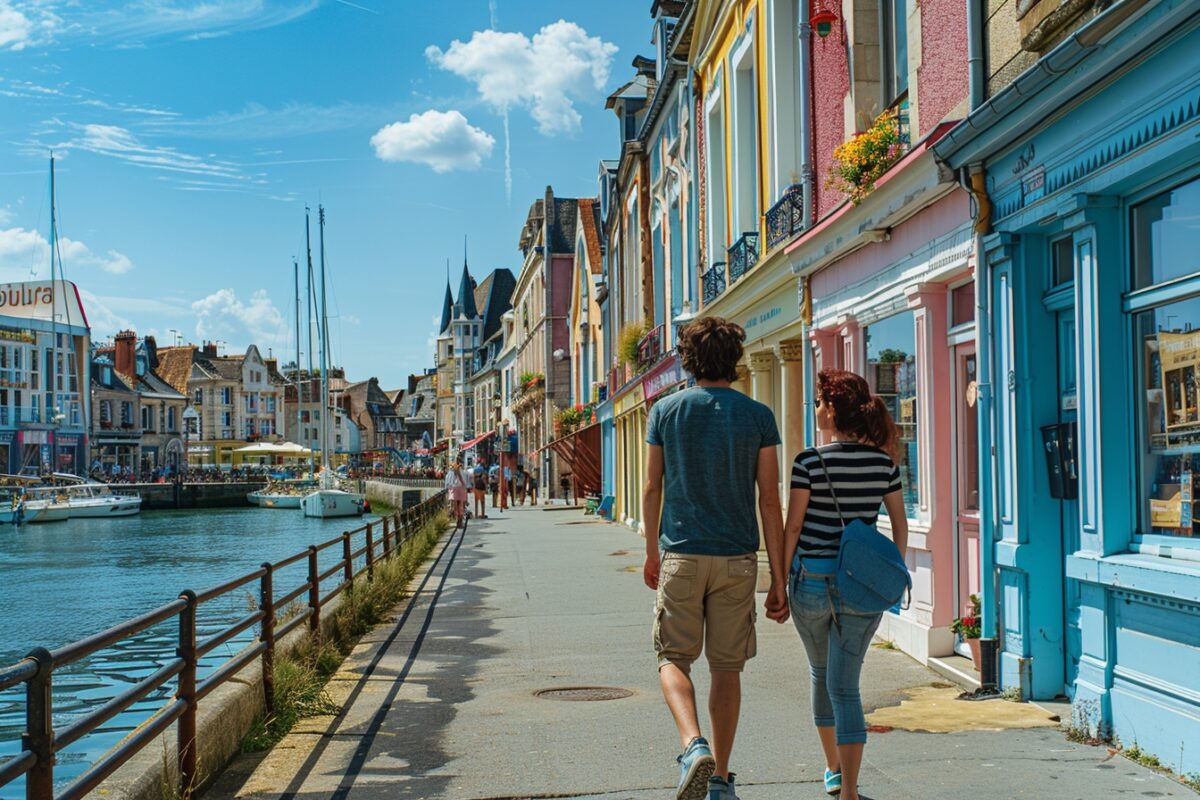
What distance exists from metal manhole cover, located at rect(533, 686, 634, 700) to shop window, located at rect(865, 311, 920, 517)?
9.06 feet

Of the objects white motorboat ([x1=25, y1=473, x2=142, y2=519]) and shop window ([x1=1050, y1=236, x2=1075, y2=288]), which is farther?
white motorboat ([x1=25, y1=473, x2=142, y2=519])

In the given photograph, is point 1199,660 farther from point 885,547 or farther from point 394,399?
point 394,399

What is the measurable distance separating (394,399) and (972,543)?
17061 centimetres

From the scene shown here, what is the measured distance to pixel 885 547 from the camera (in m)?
4.88

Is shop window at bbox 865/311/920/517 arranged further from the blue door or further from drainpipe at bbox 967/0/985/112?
the blue door

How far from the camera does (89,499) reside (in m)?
57.3

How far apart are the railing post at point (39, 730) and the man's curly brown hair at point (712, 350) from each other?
2.66 m

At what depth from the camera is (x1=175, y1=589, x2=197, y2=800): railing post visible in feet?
18.4

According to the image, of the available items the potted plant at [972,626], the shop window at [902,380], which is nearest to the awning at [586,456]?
the shop window at [902,380]

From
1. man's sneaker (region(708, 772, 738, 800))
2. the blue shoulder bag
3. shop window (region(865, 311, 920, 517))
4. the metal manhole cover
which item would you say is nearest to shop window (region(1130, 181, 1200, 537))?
the blue shoulder bag

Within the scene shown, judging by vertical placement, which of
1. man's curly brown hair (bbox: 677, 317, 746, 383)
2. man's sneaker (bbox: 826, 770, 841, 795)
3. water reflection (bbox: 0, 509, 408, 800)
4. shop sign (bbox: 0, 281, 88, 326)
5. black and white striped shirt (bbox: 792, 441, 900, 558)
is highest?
shop sign (bbox: 0, 281, 88, 326)

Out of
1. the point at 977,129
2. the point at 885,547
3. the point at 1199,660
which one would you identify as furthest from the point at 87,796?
the point at 977,129

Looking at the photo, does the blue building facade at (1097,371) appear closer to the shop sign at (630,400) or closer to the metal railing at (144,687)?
the metal railing at (144,687)

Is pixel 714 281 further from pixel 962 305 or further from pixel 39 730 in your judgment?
pixel 39 730
